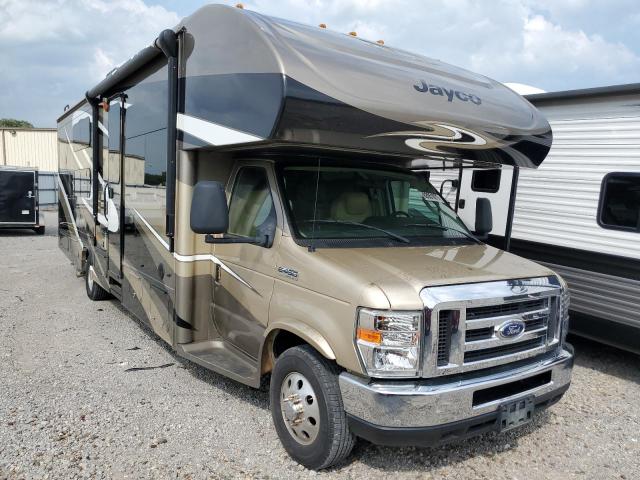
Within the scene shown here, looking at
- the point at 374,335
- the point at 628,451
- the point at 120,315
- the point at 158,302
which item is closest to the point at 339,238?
the point at 374,335

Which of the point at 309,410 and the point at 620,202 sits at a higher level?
the point at 620,202

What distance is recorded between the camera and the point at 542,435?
13.6 feet

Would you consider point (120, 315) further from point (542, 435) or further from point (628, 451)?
point (628, 451)

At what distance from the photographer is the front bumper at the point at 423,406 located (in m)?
3.03

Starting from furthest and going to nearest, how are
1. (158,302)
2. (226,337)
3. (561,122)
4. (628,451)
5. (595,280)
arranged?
(561,122) < (595,280) < (158,302) < (226,337) < (628,451)

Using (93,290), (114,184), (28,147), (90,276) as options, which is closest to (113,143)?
(114,184)

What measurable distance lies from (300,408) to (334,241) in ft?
3.85

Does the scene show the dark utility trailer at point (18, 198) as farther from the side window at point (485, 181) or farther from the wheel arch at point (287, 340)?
the wheel arch at point (287, 340)

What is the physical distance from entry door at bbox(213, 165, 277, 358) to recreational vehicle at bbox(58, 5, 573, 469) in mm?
17

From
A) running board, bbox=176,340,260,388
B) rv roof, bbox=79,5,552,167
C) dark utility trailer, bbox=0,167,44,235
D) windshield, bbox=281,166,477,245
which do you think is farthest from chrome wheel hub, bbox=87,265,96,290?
dark utility trailer, bbox=0,167,44,235

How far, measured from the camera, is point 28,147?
33281 millimetres

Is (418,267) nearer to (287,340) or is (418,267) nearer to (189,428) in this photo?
(287,340)

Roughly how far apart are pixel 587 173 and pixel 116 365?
5435 mm

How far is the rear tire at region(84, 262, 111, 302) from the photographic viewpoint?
7703mm
